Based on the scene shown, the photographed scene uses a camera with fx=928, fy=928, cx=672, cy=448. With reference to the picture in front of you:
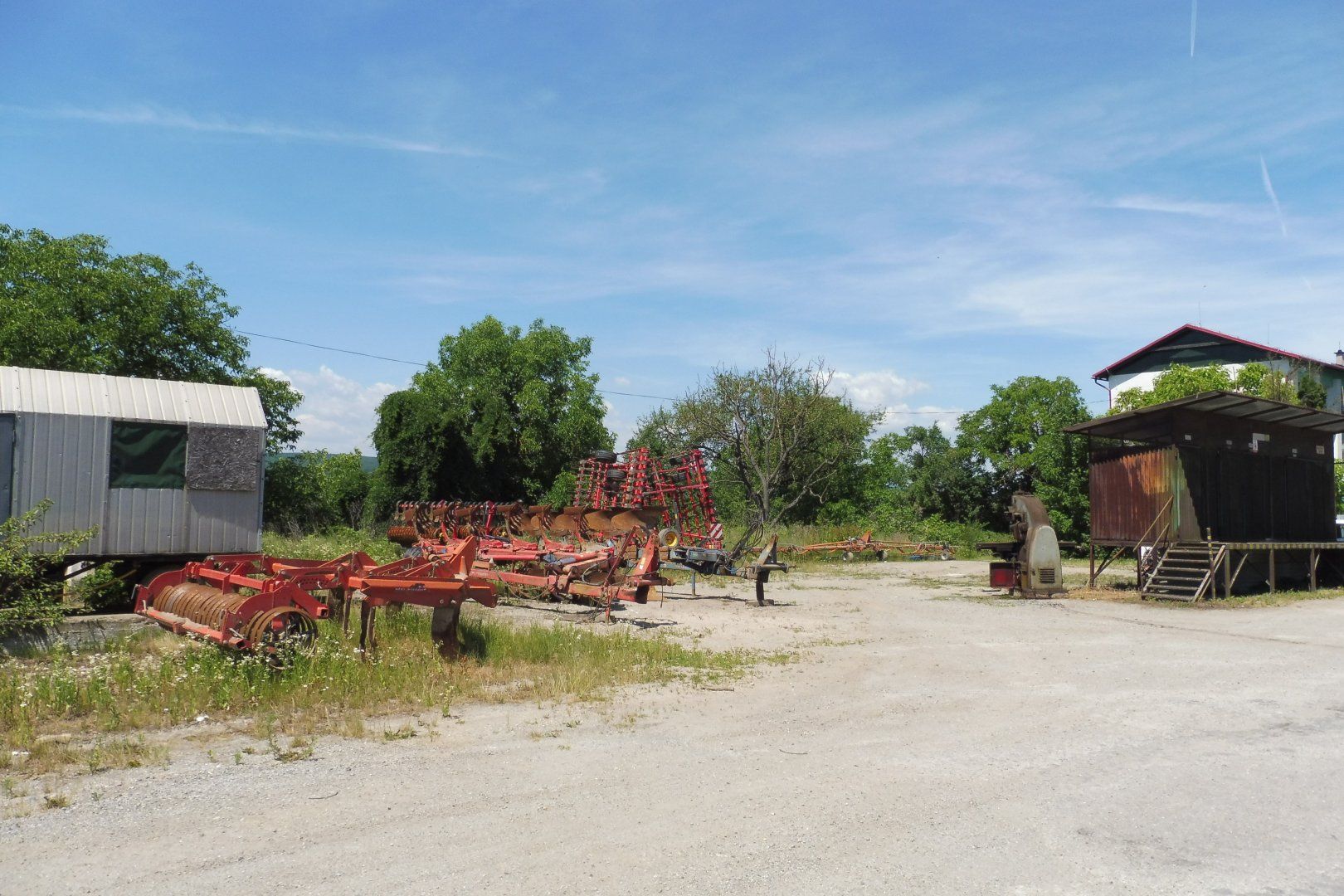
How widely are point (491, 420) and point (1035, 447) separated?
21916 mm

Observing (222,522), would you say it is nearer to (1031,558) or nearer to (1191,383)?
(1031,558)

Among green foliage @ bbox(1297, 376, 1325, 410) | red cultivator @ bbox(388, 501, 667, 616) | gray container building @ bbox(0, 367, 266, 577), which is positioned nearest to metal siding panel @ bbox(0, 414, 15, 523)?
gray container building @ bbox(0, 367, 266, 577)

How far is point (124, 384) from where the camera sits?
12.8m

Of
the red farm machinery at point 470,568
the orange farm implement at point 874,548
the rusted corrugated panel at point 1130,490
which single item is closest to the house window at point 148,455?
the red farm machinery at point 470,568

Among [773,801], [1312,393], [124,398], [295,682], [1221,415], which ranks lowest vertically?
[773,801]

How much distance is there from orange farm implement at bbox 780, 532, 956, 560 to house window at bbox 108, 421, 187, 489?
21.4m

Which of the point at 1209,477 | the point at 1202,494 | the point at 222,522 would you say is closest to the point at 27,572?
the point at 222,522

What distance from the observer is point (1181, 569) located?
758 inches

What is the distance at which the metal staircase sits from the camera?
18609 mm

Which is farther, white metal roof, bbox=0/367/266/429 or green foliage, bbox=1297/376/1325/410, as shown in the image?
green foliage, bbox=1297/376/1325/410

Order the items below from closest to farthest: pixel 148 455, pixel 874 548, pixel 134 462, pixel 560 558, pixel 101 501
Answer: pixel 101 501 → pixel 134 462 → pixel 148 455 → pixel 560 558 → pixel 874 548

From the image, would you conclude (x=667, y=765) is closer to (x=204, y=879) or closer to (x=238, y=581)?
(x=204, y=879)

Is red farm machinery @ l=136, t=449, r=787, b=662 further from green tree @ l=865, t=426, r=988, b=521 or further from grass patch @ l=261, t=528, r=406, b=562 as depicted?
green tree @ l=865, t=426, r=988, b=521

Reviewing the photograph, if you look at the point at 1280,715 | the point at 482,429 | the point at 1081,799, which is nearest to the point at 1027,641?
the point at 1280,715
